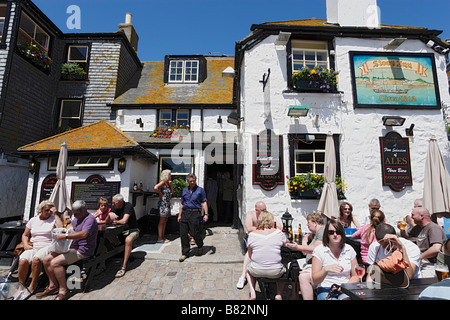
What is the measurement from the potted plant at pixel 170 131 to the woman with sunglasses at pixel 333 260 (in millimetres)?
8008

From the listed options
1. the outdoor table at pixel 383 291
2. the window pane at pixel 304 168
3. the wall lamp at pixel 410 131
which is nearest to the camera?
the outdoor table at pixel 383 291

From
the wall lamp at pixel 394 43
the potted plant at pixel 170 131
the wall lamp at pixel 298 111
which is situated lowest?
the wall lamp at pixel 298 111

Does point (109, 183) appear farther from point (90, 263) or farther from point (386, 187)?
point (386, 187)

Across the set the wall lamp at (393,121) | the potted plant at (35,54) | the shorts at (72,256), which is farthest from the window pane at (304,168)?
the potted plant at (35,54)

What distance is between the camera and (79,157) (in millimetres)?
7707

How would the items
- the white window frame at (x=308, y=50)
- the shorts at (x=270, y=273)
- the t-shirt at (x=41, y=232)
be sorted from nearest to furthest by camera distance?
the shorts at (x=270, y=273)
the t-shirt at (x=41, y=232)
the white window frame at (x=308, y=50)

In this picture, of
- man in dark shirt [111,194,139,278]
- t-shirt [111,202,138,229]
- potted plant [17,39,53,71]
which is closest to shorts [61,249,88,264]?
man in dark shirt [111,194,139,278]

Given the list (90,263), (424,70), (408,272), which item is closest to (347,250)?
(408,272)

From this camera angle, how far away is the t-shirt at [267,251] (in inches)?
134

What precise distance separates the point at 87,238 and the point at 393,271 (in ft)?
16.1

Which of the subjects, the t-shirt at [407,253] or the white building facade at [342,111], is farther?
the white building facade at [342,111]

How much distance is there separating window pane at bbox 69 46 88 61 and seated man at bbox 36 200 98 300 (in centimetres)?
1097

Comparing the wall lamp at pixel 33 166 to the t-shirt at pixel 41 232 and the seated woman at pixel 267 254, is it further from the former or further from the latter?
the seated woman at pixel 267 254

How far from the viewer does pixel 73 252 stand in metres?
4.16
